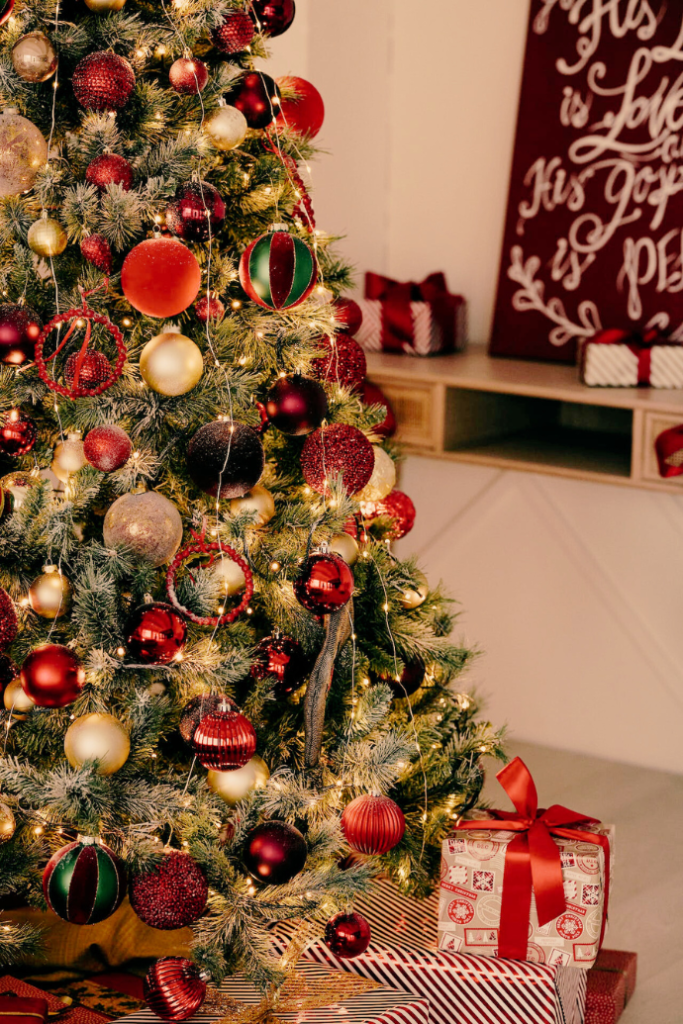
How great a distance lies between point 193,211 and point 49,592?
17.6 inches

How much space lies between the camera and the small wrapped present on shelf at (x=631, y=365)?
213 cm

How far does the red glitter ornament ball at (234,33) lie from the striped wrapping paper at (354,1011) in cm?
110

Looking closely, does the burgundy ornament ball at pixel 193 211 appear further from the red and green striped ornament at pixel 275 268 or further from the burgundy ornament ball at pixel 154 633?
the burgundy ornament ball at pixel 154 633

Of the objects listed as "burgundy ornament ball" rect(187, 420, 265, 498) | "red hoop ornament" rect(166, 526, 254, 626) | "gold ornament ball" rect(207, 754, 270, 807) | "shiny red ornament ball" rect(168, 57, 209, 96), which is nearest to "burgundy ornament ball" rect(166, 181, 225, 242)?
"shiny red ornament ball" rect(168, 57, 209, 96)

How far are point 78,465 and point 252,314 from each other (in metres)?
0.28

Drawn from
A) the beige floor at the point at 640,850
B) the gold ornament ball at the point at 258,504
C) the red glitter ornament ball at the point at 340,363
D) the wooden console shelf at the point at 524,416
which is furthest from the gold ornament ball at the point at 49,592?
the wooden console shelf at the point at 524,416

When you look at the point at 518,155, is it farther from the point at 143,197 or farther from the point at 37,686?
the point at 37,686

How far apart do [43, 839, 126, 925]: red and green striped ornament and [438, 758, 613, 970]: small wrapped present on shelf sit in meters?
0.46

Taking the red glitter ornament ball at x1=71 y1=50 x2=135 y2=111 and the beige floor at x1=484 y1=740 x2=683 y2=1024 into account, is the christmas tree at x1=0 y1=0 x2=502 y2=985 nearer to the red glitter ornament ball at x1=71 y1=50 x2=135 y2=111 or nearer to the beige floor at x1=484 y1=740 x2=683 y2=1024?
the red glitter ornament ball at x1=71 y1=50 x2=135 y2=111

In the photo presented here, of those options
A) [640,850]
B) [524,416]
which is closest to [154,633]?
[640,850]

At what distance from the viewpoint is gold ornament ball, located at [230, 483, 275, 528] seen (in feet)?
4.36

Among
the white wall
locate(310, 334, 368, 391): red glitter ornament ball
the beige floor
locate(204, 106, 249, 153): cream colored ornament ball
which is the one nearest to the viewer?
locate(204, 106, 249, 153): cream colored ornament ball

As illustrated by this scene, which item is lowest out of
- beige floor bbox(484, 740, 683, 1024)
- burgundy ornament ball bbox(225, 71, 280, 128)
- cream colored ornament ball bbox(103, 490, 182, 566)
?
beige floor bbox(484, 740, 683, 1024)

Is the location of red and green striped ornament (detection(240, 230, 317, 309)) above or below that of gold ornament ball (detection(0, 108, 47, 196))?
below
